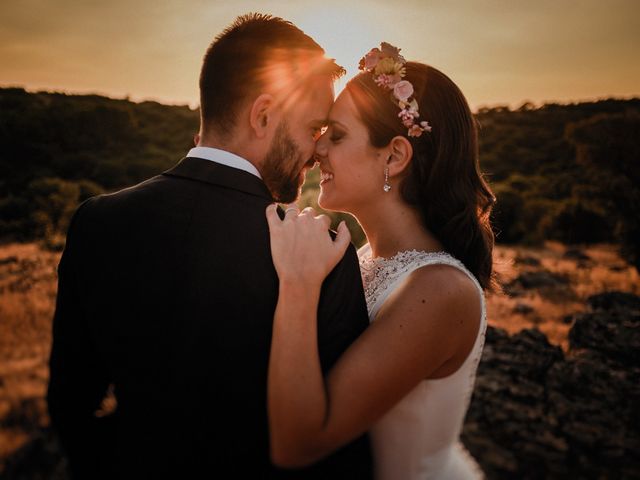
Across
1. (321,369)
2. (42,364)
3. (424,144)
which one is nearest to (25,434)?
(42,364)

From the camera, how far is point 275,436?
60.4 inches

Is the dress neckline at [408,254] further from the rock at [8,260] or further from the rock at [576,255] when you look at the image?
the rock at [576,255]

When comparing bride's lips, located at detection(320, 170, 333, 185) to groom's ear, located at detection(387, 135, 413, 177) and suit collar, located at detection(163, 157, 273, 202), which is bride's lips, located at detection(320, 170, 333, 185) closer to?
groom's ear, located at detection(387, 135, 413, 177)

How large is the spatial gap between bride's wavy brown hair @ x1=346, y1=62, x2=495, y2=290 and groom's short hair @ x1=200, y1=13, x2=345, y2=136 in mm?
847

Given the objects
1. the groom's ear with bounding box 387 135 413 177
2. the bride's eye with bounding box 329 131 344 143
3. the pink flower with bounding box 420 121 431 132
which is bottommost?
the groom's ear with bounding box 387 135 413 177

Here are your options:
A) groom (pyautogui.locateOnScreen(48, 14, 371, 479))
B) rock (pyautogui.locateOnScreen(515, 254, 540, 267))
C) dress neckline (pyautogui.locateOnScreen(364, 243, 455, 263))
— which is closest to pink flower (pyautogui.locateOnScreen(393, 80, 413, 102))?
dress neckline (pyautogui.locateOnScreen(364, 243, 455, 263))

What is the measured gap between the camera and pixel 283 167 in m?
2.16

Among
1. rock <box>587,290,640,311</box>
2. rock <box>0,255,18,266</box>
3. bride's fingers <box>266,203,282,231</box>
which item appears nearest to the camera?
bride's fingers <box>266,203,282,231</box>

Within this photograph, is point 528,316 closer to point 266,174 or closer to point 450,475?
point 450,475

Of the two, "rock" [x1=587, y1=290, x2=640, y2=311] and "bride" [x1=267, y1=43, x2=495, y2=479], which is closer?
"bride" [x1=267, y1=43, x2=495, y2=479]

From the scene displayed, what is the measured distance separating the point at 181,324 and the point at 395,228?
1816 millimetres

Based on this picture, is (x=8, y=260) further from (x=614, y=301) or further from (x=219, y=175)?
(x=614, y=301)

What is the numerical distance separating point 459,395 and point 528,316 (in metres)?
9.95

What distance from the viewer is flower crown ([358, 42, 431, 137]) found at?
265 cm
